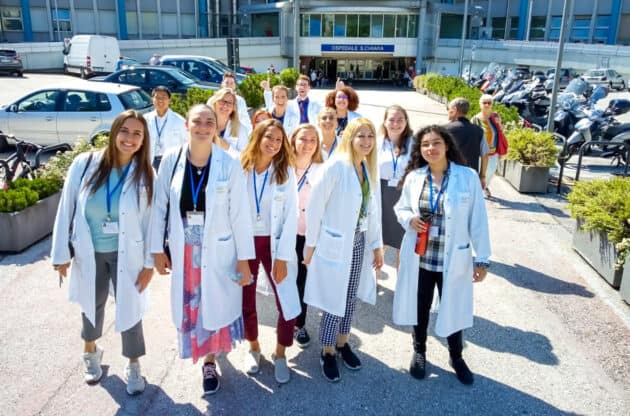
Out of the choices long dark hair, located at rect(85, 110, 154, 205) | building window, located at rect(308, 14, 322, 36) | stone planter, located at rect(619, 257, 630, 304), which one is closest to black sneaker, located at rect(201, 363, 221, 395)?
long dark hair, located at rect(85, 110, 154, 205)

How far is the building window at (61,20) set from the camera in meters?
45.6

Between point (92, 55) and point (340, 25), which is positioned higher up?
point (340, 25)

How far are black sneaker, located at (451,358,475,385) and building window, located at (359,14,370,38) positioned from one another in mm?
48045

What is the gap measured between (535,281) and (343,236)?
3.22m

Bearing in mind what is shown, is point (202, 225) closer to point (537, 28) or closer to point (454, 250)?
point (454, 250)

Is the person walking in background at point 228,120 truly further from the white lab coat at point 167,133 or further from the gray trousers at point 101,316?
the gray trousers at point 101,316

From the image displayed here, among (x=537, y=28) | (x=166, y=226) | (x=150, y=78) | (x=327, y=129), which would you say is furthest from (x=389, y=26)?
(x=166, y=226)

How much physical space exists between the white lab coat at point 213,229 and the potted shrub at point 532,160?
7.33 metres

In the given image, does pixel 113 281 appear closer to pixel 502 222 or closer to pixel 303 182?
pixel 303 182

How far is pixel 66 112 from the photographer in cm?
1080

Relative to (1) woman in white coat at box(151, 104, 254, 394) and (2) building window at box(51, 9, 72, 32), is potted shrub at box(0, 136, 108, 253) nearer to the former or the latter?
(1) woman in white coat at box(151, 104, 254, 394)

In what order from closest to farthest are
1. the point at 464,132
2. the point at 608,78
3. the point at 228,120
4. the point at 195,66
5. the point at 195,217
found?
the point at 195,217, the point at 464,132, the point at 228,120, the point at 195,66, the point at 608,78

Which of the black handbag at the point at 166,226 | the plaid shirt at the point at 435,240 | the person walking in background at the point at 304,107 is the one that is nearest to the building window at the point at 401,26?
the person walking in background at the point at 304,107

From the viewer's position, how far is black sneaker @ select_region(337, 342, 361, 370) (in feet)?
13.2
